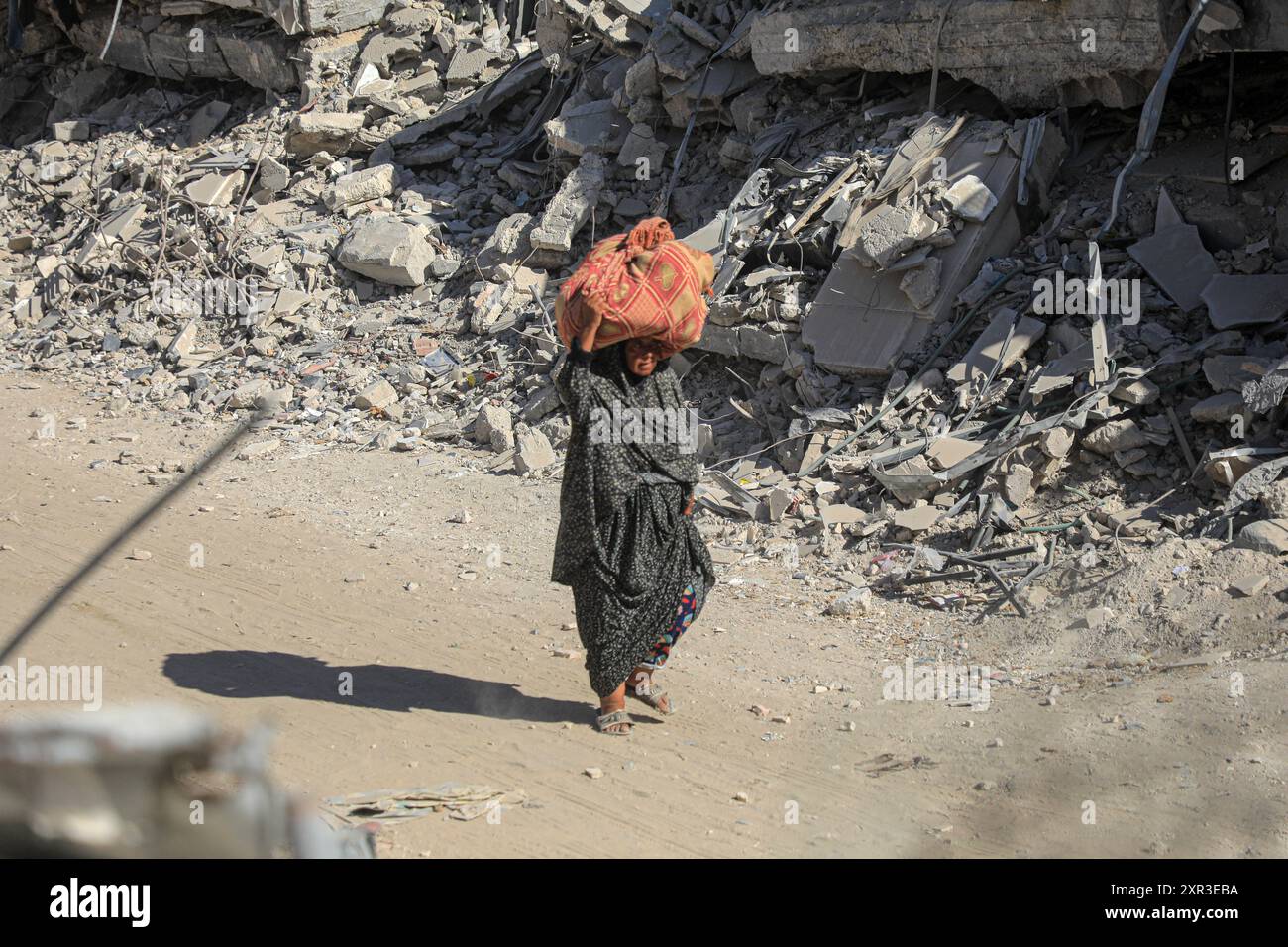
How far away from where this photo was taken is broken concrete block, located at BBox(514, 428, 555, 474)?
306 inches

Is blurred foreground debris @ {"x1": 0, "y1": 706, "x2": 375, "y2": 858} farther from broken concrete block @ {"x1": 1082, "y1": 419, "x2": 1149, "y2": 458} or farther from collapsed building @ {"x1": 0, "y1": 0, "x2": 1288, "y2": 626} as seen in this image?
broken concrete block @ {"x1": 1082, "y1": 419, "x2": 1149, "y2": 458}

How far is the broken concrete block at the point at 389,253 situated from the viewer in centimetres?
1048

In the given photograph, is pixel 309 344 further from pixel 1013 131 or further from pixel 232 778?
pixel 232 778

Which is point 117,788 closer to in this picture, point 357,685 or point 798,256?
point 357,685

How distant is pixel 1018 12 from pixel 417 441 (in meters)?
4.89

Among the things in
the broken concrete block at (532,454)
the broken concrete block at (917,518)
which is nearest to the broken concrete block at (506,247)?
the broken concrete block at (532,454)

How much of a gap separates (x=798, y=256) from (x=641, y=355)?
383 centimetres

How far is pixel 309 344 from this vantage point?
1030 cm

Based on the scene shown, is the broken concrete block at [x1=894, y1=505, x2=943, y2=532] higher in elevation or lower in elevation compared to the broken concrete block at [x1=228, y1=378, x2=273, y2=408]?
lower

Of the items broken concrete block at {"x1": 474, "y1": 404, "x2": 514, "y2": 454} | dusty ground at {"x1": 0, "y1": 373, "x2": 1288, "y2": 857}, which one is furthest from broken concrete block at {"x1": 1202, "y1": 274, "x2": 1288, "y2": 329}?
broken concrete block at {"x1": 474, "y1": 404, "x2": 514, "y2": 454}

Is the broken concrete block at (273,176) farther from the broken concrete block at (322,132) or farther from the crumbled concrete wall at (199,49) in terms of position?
the crumbled concrete wall at (199,49)

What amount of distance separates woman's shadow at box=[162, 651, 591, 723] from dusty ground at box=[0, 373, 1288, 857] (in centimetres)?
1

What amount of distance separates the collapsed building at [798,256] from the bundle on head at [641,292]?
2087mm

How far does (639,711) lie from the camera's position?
4980mm
